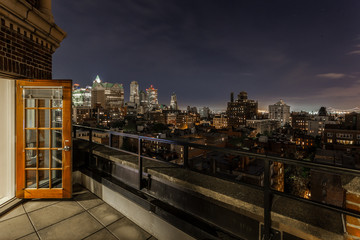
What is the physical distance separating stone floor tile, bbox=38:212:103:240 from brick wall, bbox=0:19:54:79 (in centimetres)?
275

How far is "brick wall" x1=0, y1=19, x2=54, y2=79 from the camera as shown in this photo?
3.11m

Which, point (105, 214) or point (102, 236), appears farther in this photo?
point (105, 214)

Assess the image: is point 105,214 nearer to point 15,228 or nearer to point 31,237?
point 31,237

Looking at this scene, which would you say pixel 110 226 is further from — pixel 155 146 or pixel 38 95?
pixel 155 146

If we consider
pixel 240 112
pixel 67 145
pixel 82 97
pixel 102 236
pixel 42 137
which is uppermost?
pixel 82 97

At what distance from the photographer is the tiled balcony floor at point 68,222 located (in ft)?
8.80

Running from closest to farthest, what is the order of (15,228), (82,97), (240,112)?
(15,228) < (240,112) < (82,97)

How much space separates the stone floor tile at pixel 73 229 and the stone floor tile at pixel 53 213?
143 millimetres

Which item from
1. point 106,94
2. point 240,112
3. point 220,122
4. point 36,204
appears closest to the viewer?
Answer: point 36,204

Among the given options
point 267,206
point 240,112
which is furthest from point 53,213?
point 240,112

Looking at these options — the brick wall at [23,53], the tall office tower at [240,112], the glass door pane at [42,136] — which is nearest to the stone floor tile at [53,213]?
the glass door pane at [42,136]

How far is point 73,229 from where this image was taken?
2814mm

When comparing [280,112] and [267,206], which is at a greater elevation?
[280,112]

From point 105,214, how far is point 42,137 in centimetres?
202
